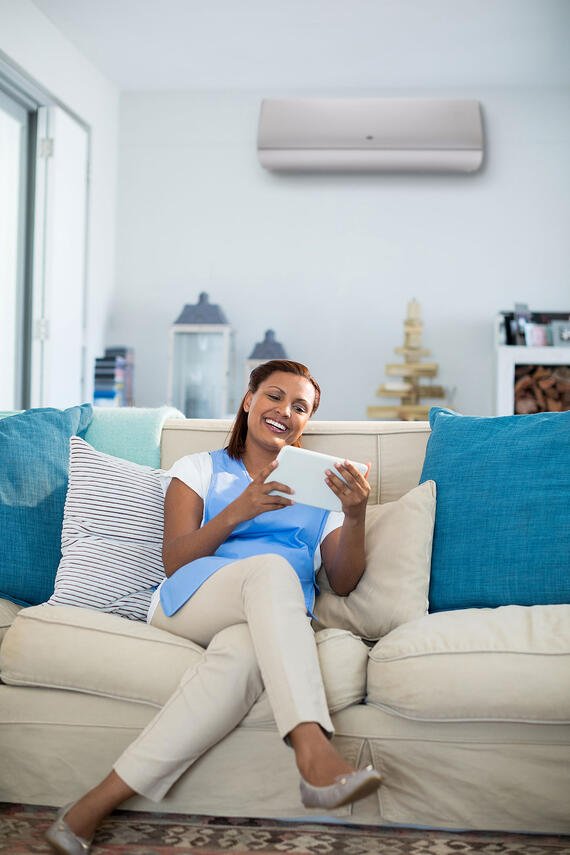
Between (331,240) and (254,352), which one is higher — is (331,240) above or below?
above

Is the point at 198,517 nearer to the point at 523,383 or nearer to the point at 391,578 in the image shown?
the point at 391,578

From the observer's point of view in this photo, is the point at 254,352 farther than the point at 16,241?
Yes

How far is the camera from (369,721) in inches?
68.1

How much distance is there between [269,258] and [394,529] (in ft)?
11.6

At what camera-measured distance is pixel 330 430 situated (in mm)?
2443

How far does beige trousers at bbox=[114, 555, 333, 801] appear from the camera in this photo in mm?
1588

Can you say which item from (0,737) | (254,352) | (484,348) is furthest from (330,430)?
(484,348)

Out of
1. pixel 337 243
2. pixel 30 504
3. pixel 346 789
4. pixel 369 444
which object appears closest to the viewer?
pixel 346 789

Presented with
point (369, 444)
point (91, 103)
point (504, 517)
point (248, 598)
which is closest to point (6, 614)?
point (248, 598)

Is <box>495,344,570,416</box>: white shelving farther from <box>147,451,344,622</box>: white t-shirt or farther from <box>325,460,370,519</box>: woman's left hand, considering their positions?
<box>325,460,370,519</box>: woman's left hand

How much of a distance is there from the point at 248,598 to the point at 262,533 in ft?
1.04

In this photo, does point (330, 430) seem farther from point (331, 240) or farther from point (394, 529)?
point (331, 240)

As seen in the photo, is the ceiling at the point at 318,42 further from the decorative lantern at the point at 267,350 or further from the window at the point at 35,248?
the decorative lantern at the point at 267,350

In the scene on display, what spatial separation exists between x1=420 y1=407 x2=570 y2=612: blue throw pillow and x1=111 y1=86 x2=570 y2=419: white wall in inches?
124
